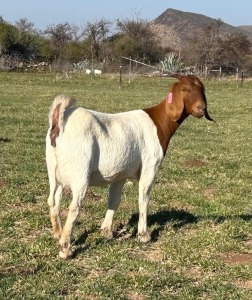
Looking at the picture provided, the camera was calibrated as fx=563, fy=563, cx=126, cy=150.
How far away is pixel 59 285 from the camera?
5.18m

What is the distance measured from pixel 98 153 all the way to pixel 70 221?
75 centimetres

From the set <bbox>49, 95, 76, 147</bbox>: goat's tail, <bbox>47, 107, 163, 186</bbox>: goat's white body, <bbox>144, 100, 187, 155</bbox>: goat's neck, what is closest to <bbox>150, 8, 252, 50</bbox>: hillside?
<bbox>144, 100, 187, 155</bbox>: goat's neck

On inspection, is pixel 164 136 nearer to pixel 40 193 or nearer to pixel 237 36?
pixel 40 193

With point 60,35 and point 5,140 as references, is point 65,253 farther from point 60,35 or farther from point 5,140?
point 60,35

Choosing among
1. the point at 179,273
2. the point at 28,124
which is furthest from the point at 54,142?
the point at 28,124

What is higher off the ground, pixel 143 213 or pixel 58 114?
pixel 58 114

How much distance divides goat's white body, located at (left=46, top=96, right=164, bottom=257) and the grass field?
0.40 metres

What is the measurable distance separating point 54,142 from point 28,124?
38.0 feet

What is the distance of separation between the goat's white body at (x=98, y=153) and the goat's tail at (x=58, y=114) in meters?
0.01

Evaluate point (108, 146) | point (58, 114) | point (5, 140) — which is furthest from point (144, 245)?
point (5, 140)

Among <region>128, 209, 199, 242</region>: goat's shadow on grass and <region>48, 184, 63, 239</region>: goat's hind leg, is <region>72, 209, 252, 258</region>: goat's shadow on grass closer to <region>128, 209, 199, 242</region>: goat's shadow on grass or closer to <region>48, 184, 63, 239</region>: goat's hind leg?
<region>128, 209, 199, 242</region>: goat's shadow on grass

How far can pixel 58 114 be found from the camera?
5.68 metres

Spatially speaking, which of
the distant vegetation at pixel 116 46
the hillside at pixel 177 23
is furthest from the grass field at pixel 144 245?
the hillside at pixel 177 23

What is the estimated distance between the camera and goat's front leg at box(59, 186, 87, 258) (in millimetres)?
5637
